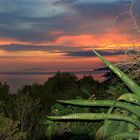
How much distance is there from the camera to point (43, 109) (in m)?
13.2

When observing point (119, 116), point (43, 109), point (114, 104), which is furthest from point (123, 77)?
point (43, 109)

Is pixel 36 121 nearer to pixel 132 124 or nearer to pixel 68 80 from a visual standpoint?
pixel 68 80

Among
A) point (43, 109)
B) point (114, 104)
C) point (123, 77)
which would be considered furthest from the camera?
point (43, 109)

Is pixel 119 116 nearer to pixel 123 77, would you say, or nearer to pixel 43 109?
pixel 123 77

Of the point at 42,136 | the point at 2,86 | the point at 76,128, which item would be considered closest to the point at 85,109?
the point at 76,128

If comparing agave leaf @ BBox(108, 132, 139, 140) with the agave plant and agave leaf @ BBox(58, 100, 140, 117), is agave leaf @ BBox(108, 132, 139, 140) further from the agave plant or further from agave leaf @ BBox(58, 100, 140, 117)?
agave leaf @ BBox(58, 100, 140, 117)

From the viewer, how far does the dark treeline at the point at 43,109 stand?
8.83m

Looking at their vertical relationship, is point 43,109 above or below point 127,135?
below

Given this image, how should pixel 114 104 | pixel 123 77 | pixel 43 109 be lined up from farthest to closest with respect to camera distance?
pixel 43 109, pixel 114 104, pixel 123 77

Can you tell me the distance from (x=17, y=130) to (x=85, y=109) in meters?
2.55

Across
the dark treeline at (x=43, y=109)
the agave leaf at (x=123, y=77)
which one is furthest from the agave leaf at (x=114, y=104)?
the dark treeline at (x=43, y=109)

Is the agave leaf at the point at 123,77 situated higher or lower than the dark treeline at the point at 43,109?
higher

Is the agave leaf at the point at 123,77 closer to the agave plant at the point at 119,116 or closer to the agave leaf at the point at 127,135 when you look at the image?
the agave plant at the point at 119,116

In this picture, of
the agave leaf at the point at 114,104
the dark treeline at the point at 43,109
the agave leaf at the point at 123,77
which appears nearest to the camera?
the agave leaf at the point at 123,77
